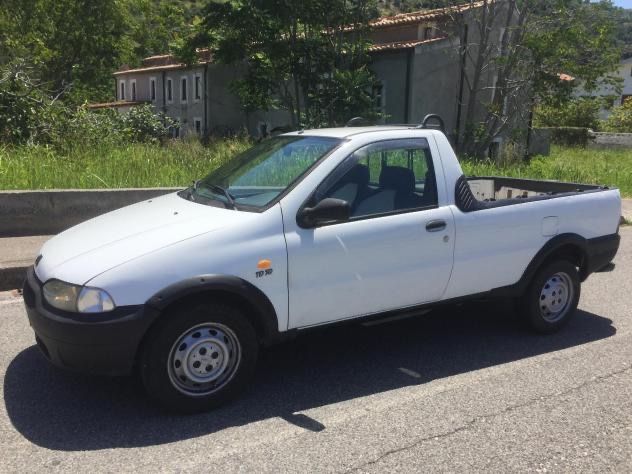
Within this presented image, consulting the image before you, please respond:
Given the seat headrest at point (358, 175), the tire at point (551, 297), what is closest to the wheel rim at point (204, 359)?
the seat headrest at point (358, 175)

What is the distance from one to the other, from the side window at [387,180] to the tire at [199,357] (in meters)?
1.03

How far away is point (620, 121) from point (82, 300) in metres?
40.0

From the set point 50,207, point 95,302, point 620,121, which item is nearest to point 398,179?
point 95,302

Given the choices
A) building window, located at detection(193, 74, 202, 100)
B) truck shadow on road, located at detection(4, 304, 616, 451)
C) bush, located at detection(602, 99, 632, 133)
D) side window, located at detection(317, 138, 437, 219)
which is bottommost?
truck shadow on road, located at detection(4, 304, 616, 451)

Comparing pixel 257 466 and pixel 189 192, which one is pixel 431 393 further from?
pixel 189 192

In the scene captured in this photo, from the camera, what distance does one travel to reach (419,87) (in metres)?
25.3

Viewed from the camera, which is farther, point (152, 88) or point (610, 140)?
point (152, 88)

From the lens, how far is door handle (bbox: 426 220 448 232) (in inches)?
173


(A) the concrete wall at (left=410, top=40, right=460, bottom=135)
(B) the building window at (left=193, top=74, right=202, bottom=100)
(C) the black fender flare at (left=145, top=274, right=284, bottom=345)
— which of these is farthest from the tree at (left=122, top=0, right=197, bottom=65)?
(C) the black fender flare at (left=145, top=274, right=284, bottom=345)

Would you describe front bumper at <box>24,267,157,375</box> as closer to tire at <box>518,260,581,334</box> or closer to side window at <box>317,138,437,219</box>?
side window at <box>317,138,437,219</box>

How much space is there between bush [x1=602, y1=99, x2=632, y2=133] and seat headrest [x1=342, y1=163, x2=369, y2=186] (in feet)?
125

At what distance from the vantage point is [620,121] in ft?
123

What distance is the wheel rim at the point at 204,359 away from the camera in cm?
364

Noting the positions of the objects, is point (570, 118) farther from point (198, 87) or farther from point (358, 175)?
point (358, 175)
